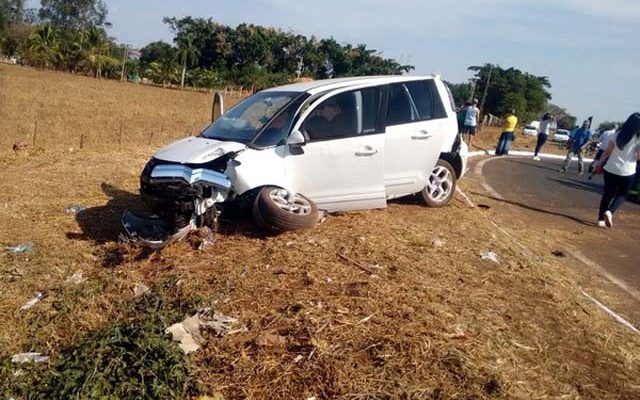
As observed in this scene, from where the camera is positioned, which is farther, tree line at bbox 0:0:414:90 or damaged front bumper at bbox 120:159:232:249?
tree line at bbox 0:0:414:90

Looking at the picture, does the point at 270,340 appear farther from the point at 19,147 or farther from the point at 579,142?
the point at 579,142

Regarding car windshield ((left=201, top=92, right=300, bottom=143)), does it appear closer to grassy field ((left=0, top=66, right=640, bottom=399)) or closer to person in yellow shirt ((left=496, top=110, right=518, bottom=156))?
grassy field ((left=0, top=66, right=640, bottom=399))

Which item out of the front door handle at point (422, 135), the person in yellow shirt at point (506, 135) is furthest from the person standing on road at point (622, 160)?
the person in yellow shirt at point (506, 135)

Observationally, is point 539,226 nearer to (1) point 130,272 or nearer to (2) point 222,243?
(2) point 222,243

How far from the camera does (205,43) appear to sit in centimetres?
7506

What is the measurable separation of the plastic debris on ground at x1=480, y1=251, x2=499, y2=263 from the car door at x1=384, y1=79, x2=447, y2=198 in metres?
1.55

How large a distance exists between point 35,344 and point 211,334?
1161 millimetres

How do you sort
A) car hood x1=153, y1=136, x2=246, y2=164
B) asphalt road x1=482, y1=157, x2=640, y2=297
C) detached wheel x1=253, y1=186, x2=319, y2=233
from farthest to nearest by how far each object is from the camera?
asphalt road x1=482, y1=157, x2=640, y2=297, car hood x1=153, y1=136, x2=246, y2=164, detached wheel x1=253, y1=186, x2=319, y2=233

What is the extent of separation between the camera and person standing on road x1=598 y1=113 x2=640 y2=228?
789 centimetres

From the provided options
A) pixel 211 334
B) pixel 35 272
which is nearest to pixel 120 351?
pixel 211 334

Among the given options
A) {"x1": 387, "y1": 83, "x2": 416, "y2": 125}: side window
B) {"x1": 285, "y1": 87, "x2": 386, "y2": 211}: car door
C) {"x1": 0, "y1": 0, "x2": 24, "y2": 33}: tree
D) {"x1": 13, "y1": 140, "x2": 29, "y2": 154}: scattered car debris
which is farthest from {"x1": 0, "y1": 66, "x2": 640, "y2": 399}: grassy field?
{"x1": 0, "y1": 0, "x2": 24, "y2": 33}: tree

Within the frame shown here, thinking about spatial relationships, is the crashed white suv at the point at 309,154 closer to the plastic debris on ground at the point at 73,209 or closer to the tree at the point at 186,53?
the plastic debris on ground at the point at 73,209

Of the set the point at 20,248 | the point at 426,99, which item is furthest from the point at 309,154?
the point at 20,248

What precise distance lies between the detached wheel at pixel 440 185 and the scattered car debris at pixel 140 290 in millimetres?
4336
